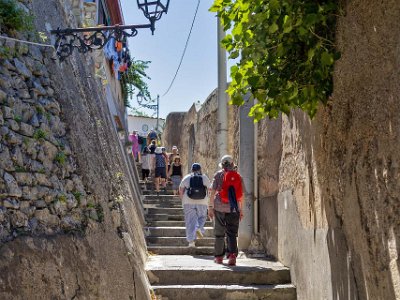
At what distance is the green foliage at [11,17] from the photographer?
3.94 m

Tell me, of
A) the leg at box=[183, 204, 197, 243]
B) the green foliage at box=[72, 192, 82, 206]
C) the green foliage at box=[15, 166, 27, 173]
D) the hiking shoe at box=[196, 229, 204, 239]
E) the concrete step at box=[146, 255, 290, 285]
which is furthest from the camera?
the hiking shoe at box=[196, 229, 204, 239]

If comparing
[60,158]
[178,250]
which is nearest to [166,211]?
[178,250]

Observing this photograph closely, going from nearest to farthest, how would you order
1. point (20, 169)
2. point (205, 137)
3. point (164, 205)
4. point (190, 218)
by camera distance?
point (20, 169) < point (190, 218) < point (164, 205) < point (205, 137)

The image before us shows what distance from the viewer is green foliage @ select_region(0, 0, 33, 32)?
3.94m

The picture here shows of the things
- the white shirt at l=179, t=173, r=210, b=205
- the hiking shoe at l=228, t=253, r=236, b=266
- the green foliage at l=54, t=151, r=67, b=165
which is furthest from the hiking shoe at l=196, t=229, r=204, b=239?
the green foliage at l=54, t=151, r=67, b=165

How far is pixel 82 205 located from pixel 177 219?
19.3ft

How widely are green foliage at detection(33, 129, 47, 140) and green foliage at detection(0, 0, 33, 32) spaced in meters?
0.79

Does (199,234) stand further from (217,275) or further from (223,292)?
(223,292)

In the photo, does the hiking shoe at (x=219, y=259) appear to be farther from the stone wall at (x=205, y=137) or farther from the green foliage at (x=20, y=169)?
the green foliage at (x=20, y=169)

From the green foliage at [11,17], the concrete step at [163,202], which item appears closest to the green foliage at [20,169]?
the green foliage at [11,17]

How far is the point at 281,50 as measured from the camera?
4047 millimetres

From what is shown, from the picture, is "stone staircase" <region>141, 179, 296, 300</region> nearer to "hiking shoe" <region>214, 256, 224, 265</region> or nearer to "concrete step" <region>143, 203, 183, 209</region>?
"hiking shoe" <region>214, 256, 224, 265</region>

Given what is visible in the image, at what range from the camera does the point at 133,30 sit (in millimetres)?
4727

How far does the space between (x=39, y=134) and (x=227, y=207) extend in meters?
3.56
